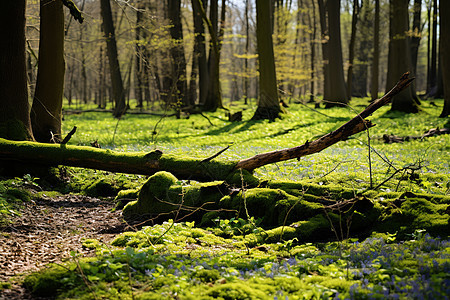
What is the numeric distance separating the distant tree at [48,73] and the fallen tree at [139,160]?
1.82 metres

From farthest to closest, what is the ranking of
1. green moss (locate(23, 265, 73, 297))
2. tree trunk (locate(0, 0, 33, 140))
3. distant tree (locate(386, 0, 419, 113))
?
distant tree (locate(386, 0, 419, 113)), tree trunk (locate(0, 0, 33, 140)), green moss (locate(23, 265, 73, 297))

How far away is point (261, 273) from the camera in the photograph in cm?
363

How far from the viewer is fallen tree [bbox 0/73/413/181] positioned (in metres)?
6.57

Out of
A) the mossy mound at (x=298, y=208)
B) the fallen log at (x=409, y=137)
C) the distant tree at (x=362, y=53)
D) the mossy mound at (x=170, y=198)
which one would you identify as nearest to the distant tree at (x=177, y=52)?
the fallen log at (x=409, y=137)

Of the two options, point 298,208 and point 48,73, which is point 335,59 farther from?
point 298,208

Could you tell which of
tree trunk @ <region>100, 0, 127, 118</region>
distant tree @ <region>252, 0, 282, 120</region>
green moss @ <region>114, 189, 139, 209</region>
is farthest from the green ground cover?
tree trunk @ <region>100, 0, 127, 118</region>

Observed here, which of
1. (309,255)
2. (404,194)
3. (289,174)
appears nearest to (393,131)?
(289,174)

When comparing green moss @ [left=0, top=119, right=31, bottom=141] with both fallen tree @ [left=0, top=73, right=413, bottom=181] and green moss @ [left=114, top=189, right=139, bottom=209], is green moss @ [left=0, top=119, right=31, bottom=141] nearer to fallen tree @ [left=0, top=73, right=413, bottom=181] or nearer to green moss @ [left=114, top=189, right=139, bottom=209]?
fallen tree @ [left=0, top=73, right=413, bottom=181]

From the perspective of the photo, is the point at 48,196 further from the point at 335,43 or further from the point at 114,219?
the point at 335,43

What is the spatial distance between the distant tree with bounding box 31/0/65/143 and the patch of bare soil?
8.89 ft

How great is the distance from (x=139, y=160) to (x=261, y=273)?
4.31m

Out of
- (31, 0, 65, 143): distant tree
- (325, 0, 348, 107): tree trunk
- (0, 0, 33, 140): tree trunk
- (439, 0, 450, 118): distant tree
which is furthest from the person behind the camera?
(325, 0, 348, 107): tree trunk

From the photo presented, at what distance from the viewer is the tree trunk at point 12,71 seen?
753 centimetres

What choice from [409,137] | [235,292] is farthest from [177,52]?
[235,292]
